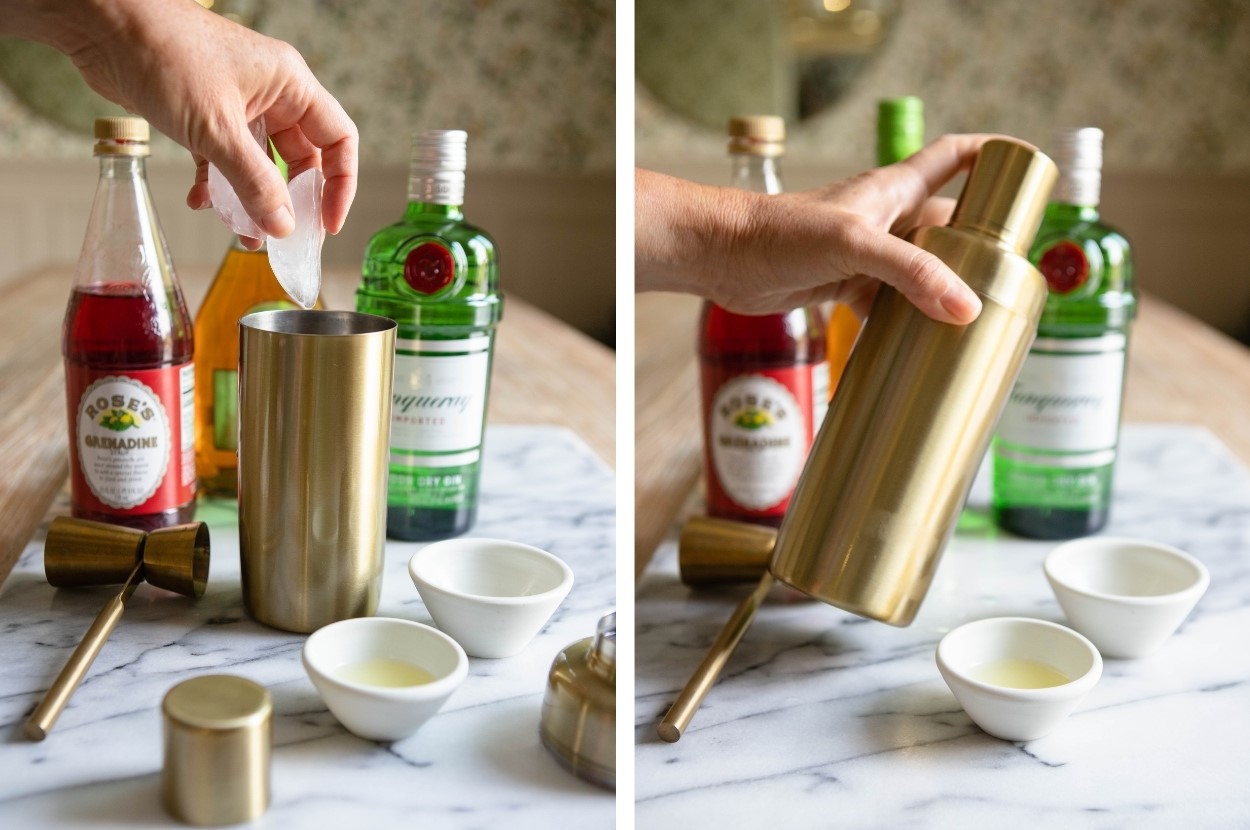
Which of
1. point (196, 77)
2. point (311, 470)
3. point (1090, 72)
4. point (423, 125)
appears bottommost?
point (311, 470)

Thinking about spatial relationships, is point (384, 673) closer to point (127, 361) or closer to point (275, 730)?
point (275, 730)

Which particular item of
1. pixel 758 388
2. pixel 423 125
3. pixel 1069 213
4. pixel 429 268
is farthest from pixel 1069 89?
pixel 429 268

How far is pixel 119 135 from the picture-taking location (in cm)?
66

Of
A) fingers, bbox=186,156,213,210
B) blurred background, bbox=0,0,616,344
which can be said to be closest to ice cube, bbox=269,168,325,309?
fingers, bbox=186,156,213,210

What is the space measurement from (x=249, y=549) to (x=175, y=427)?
0.40 ft

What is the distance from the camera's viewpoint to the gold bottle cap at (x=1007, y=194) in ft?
2.01

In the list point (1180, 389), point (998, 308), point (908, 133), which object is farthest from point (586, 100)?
point (998, 308)

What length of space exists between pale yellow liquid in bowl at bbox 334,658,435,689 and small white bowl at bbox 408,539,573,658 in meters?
0.05

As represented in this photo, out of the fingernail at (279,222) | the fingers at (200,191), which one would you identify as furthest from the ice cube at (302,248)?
the fingers at (200,191)

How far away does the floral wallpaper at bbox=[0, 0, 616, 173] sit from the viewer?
10.5 feet

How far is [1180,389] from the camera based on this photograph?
1312mm

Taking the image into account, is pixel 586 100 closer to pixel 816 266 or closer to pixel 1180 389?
pixel 1180 389

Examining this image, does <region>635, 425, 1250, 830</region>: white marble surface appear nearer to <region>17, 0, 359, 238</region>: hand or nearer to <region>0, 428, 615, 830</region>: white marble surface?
<region>0, 428, 615, 830</region>: white marble surface

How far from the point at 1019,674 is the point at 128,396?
52 centimetres
